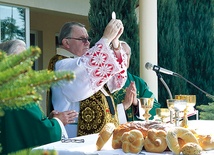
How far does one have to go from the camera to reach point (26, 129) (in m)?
3.08

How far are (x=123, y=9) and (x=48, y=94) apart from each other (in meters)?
5.19

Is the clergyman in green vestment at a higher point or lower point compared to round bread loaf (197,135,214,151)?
higher

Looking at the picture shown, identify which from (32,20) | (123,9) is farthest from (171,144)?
(32,20)

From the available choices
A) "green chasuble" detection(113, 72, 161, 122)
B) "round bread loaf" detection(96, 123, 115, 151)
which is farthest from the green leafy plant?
"green chasuble" detection(113, 72, 161, 122)

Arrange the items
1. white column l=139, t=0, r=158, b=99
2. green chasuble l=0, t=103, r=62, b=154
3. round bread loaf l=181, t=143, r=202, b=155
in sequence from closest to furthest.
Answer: round bread loaf l=181, t=143, r=202, b=155 → green chasuble l=0, t=103, r=62, b=154 → white column l=139, t=0, r=158, b=99

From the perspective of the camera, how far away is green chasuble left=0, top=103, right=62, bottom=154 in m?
3.02

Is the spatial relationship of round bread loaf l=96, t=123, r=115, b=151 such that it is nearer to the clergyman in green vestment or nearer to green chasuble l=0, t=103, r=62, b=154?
green chasuble l=0, t=103, r=62, b=154

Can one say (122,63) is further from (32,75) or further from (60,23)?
(60,23)

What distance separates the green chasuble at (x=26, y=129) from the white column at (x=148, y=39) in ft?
13.4

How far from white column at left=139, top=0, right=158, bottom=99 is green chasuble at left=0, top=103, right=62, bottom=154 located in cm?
407

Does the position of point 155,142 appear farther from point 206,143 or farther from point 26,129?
point 26,129

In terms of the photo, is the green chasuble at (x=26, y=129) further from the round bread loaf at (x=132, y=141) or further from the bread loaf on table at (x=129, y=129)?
the round bread loaf at (x=132, y=141)

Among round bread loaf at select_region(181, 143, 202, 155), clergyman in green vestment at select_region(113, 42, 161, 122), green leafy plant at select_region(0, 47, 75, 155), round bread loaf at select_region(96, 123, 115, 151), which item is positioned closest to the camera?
green leafy plant at select_region(0, 47, 75, 155)

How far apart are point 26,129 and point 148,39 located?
14.3 feet
